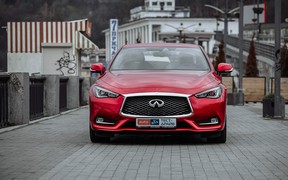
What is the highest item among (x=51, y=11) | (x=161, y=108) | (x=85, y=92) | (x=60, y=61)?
(x=51, y=11)

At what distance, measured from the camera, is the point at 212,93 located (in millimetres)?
11555

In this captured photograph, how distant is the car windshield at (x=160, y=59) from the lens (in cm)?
1270

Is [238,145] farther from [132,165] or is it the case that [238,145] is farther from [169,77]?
[132,165]

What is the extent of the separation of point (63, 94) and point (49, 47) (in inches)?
842

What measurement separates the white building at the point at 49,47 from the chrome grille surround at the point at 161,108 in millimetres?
33238

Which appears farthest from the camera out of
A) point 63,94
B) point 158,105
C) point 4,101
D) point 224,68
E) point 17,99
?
point 63,94

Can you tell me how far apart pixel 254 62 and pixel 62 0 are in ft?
150

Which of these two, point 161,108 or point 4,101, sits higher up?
point 161,108

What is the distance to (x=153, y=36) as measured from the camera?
17100 centimetres

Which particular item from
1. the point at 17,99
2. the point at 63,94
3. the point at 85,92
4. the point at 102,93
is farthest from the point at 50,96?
the point at 85,92

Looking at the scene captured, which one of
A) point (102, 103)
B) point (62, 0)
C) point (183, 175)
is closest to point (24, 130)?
point (102, 103)

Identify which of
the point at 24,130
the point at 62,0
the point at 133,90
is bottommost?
the point at 24,130

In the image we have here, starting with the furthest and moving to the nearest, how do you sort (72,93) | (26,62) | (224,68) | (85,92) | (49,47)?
(26,62)
(49,47)
(85,92)
(72,93)
(224,68)

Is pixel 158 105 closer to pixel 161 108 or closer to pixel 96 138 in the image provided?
pixel 161 108
